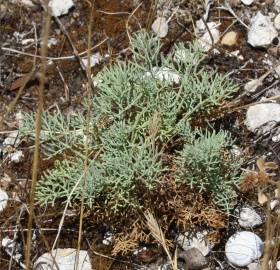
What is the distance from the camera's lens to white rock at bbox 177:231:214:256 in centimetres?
196

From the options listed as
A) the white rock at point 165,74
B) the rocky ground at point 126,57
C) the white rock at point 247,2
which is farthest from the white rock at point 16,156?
the white rock at point 247,2

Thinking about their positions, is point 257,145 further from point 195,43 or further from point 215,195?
point 195,43

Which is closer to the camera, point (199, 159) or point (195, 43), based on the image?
point (199, 159)

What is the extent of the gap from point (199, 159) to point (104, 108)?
0.36 m

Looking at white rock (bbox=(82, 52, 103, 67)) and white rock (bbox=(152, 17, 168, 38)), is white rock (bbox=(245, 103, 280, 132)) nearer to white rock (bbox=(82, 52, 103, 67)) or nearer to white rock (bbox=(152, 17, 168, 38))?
white rock (bbox=(152, 17, 168, 38))

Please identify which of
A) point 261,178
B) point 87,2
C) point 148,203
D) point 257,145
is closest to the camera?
point 261,178

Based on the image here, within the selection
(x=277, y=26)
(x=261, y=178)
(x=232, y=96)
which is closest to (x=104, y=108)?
(x=232, y=96)

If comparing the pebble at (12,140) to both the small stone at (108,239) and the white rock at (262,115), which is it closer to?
the small stone at (108,239)

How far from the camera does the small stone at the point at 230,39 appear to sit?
2.26 meters

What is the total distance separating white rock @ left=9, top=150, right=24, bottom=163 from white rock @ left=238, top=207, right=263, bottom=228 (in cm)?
78

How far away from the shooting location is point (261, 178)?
1816mm

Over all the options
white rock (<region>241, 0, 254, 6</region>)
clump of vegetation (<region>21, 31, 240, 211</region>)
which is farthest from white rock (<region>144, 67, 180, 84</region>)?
white rock (<region>241, 0, 254, 6</region>)

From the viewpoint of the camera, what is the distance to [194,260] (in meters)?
1.93

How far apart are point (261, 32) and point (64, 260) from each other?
41.1 inches
